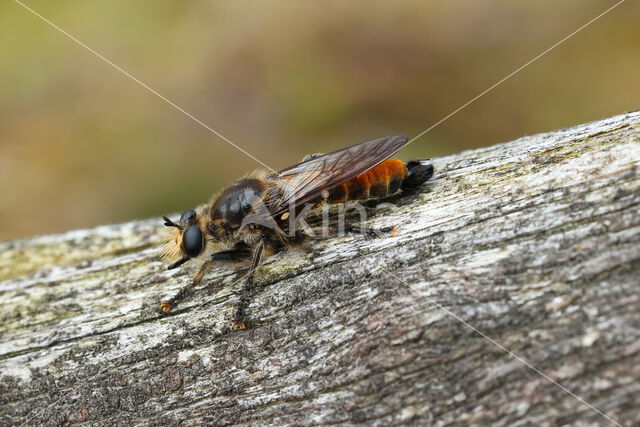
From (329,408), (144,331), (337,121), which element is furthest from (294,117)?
(329,408)

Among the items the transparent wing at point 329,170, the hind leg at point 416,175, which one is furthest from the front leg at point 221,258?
the hind leg at point 416,175

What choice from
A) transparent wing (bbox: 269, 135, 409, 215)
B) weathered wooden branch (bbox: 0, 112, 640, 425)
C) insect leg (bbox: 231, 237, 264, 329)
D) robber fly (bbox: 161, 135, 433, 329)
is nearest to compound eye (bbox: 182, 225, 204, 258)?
robber fly (bbox: 161, 135, 433, 329)

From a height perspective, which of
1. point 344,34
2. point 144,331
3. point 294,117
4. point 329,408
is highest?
point 344,34

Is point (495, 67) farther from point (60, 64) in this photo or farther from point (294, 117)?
point (60, 64)

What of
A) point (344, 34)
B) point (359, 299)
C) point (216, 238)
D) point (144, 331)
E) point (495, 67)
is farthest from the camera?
point (344, 34)

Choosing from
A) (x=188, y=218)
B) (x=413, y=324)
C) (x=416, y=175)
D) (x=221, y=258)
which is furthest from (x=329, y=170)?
(x=413, y=324)

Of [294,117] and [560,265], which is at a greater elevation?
[294,117]
